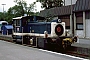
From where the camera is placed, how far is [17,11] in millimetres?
68000

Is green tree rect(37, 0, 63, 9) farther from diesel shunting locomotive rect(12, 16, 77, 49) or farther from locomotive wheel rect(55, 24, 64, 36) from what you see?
locomotive wheel rect(55, 24, 64, 36)

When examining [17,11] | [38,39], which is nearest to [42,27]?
[38,39]

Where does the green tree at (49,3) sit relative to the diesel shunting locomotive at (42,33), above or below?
above

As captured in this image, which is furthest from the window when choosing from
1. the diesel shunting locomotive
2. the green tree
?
the green tree

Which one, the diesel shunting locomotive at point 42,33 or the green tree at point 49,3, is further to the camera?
the green tree at point 49,3

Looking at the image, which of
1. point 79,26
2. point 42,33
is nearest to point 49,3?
point 79,26

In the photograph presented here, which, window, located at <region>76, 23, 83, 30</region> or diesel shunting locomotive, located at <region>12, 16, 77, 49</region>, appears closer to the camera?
diesel shunting locomotive, located at <region>12, 16, 77, 49</region>

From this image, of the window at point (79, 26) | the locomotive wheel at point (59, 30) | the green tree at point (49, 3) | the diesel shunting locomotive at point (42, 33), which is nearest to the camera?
the diesel shunting locomotive at point (42, 33)

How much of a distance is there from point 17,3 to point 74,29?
35502 mm

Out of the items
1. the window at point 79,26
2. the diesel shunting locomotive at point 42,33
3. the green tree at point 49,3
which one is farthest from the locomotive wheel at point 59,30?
the green tree at point 49,3

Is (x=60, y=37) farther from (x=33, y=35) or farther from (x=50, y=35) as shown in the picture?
(x=33, y=35)

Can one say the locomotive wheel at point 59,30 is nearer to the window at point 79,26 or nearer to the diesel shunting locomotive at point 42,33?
the diesel shunting locomotive at point 42,33

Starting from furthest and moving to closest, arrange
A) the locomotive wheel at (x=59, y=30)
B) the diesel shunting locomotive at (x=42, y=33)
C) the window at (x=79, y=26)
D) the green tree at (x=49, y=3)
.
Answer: the green tree at (x=49, y=3) → the window at (x=79, y=26) → the locomotive wheel at (x=59, y=30) → the diesel shunting locomotive at (x=42, y=33)

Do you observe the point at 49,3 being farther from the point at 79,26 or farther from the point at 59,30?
the point at 59,30
